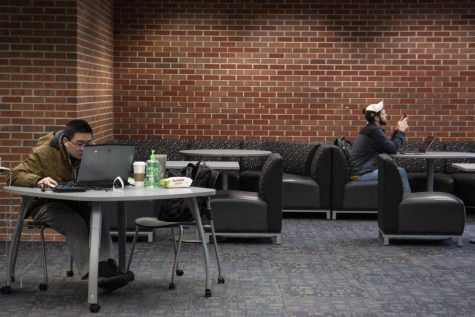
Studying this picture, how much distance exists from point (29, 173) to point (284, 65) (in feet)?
19.9

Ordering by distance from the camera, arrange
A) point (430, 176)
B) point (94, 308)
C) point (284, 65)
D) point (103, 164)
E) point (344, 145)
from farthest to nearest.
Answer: point (284, 65), point (344, 145), point (430, 176), point (103, 164), point (94, 308)

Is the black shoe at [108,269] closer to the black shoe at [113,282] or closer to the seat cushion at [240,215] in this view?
the black shoe at [113,282]

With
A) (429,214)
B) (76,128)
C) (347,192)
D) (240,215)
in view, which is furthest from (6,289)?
(347,192)

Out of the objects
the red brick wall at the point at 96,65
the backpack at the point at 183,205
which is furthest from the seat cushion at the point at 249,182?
the backpack at the point at 183,205

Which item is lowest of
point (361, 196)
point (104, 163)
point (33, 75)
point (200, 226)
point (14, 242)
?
point (361, 196)

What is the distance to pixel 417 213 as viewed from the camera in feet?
28.6

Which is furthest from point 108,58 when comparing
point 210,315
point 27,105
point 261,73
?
point 210,315

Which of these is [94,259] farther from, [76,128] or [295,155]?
[295,155]

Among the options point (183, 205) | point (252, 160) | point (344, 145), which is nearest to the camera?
point (183, 205)

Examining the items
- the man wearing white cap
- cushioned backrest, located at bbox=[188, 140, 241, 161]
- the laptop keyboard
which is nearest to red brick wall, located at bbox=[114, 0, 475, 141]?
cushioned backrest, located at bbox=[188, 140, 241, 161]

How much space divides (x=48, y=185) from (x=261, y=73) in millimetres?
6171

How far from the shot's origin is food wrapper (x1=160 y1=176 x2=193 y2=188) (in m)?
6.51

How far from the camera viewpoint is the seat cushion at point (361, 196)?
34.7 ft

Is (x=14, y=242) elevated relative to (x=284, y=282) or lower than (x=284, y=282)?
elevated
